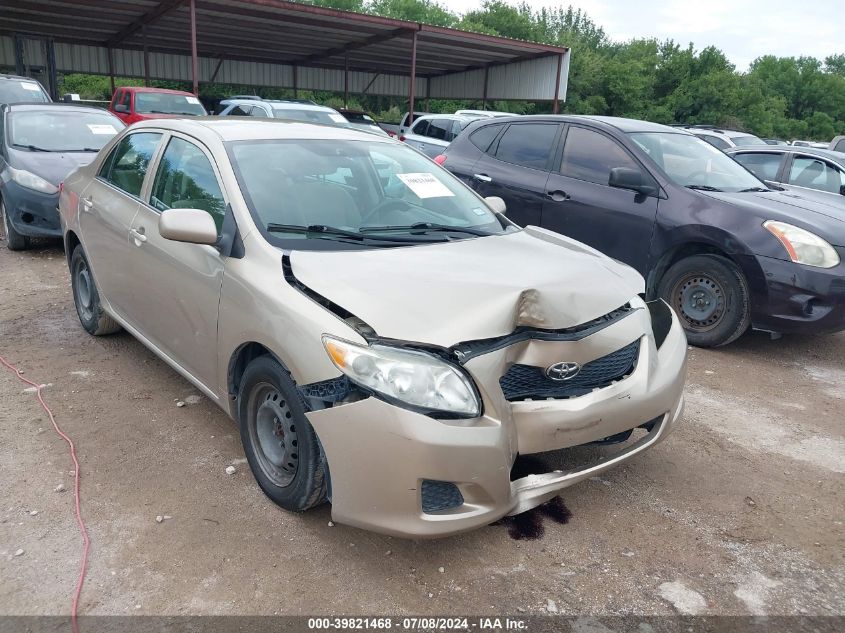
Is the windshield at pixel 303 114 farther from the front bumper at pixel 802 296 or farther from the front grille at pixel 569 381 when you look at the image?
the front grille at pixel 569 381

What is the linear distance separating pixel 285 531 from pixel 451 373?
1092mm

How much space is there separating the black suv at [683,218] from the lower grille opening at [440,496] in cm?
362

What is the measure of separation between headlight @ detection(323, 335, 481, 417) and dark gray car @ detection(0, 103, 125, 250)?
6101 mm

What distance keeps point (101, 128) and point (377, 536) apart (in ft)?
24.8

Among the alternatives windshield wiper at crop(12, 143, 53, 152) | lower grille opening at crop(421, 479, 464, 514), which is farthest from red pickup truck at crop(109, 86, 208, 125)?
lower grille opening at crop(421, 479, 464, 514)

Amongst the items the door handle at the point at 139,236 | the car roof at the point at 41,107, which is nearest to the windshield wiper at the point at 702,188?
the door handle at the point at 139,236

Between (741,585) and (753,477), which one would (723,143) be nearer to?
(753,477)

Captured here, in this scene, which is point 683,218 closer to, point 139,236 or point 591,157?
point 591,157

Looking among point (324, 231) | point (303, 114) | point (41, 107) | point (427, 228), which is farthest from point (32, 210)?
point (303, 114)

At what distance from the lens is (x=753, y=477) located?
11.1 feet

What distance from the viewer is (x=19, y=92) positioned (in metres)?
Answer: 12.0

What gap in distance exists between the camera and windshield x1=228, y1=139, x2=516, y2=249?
3080mm

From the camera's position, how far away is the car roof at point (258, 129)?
11.6 ft

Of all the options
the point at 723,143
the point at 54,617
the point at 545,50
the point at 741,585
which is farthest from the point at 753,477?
the point at 545,50
